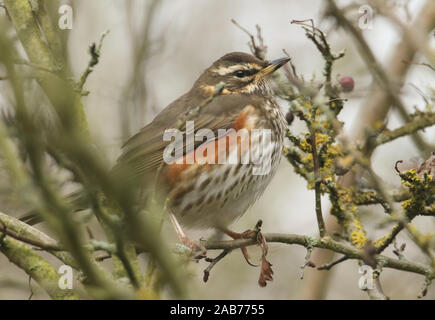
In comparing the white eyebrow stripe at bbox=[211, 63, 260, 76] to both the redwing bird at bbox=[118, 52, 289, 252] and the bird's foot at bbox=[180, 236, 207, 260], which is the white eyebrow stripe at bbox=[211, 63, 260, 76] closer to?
the redwing bird at bbox=[118, 52, 289, 252]

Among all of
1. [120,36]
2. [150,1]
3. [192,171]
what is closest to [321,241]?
[192,171]

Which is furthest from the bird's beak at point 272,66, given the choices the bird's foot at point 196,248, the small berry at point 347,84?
the bird's foot at point 196,248

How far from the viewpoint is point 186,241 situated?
4.14 meters

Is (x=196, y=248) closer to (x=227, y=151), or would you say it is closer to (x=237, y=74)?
(x=227, y=151)

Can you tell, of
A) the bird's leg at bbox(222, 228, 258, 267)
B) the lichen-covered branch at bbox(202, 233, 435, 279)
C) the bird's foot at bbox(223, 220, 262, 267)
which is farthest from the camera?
the bird's leg at bbox(222, 228, 258, 267)

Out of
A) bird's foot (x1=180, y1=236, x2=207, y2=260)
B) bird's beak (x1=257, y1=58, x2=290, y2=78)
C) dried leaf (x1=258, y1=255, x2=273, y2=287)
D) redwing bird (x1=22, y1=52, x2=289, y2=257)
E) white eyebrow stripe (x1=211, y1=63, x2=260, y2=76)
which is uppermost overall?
white eyebrow stripe (x1=211, y1=63, x2=260, y2=76)

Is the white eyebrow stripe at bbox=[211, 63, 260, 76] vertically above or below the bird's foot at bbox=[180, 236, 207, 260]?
above

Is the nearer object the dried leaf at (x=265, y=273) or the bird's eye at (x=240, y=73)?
the dried leaf at (x=265, y=273)

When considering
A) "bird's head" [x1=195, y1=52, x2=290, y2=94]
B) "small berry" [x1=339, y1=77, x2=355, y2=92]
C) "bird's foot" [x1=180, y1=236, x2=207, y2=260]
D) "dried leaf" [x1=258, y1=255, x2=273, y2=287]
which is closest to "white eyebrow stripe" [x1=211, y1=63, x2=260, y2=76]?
"bird's head" [x1=195, y1=52, x2=290, y2=94]

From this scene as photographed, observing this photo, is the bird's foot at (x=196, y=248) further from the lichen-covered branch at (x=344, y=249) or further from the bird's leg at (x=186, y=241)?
the lichen-covered branch at (x=344, y=249)

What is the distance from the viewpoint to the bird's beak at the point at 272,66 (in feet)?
15.1

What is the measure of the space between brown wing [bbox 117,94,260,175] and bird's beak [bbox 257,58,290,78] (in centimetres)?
21

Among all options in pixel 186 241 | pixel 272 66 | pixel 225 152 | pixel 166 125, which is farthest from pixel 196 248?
pixel 272 66

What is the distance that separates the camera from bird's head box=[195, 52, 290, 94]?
4980mm
